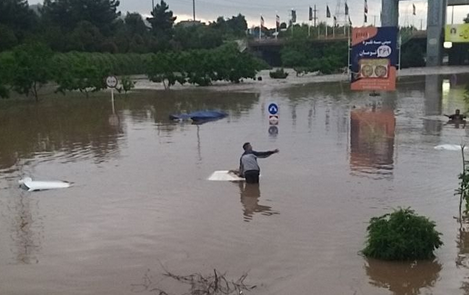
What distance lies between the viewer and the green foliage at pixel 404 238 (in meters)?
8.96

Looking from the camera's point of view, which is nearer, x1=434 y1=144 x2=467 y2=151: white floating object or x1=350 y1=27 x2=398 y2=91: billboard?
x1=434 y1=144 x2=467 y2=151: white floating object

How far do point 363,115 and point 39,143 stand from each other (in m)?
14.4

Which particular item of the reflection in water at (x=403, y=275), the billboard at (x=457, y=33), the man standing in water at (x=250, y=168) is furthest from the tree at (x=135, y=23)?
the reflection in water at (x=403, y=275)

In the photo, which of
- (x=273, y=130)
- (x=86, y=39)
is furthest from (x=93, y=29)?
(x=273, y=130)

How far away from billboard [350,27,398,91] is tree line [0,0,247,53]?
24346 millimetres

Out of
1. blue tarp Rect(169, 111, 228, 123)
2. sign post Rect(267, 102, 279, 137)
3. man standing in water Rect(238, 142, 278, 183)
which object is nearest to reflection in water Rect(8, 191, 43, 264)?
man standing in water Rect(238, 142, 278, 183)

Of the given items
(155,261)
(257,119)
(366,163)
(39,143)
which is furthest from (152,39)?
(155,261)

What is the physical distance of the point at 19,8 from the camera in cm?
6172

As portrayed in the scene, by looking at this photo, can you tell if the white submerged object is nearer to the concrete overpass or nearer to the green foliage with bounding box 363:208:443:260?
the green foliage with bounding box 363:208:443:260

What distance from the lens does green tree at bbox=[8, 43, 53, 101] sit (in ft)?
120

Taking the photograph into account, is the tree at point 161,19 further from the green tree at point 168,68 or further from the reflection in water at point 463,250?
the reflection in water at point 463,250

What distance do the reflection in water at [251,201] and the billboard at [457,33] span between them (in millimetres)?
65702

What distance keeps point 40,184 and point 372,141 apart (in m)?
11.1

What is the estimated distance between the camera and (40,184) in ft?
47.7
